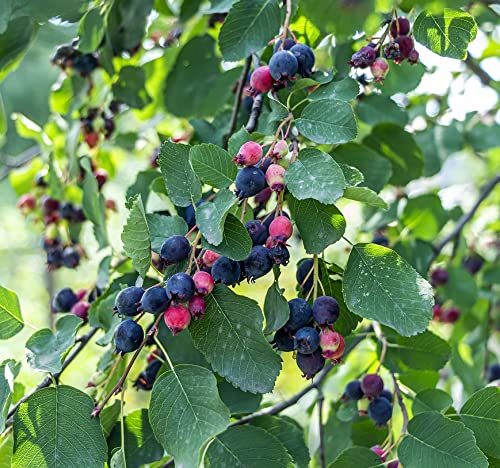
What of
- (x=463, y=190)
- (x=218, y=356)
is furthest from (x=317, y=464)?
(x=463, y=190)

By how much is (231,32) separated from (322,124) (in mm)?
269

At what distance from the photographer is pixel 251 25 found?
1023 mm

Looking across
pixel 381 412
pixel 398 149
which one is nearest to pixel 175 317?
pixel 381 412

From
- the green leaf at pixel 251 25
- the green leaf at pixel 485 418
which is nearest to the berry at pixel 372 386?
the green leaf at pixel 485 418

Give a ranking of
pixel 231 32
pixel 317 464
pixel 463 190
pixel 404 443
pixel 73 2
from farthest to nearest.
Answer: pixel 463 190
pixel 317 464
pixel 73 2
pixel 231 32
pixel 404 443

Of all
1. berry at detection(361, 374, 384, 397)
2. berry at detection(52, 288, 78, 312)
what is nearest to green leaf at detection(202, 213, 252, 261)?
berry at detection(361, 374, 384, 397)

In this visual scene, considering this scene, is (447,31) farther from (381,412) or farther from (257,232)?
(381,412)

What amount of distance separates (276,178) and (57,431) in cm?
38

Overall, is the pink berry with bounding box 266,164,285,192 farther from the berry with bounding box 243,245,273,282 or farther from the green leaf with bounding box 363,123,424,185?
the green leaf with bounding box 363,123,424,185

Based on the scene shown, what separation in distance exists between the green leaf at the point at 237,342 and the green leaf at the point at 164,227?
3.8 inches

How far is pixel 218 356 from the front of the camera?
0.79m

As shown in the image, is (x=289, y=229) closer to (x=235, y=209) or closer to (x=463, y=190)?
(x=235, y=209)

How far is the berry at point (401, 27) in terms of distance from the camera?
0.98 meters

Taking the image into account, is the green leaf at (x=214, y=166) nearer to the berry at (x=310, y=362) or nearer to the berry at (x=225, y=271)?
the berry at (x=225, y=271)
